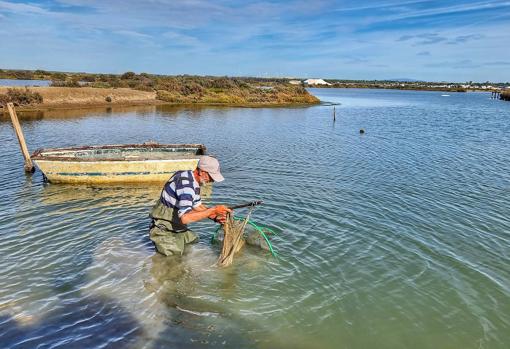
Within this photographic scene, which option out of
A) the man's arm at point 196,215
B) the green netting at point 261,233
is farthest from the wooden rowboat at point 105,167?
the man's arm at point 196,215

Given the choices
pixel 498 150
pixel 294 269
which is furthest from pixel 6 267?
pixel 498 150

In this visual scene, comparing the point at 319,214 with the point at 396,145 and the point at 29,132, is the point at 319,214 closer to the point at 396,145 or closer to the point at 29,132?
the point at 396,145

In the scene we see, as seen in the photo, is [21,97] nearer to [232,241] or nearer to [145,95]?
[145,95]

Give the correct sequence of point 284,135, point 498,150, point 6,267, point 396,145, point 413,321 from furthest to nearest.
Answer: point 284,135, point 396,145, point 498,150, point 6,267, point 413,321

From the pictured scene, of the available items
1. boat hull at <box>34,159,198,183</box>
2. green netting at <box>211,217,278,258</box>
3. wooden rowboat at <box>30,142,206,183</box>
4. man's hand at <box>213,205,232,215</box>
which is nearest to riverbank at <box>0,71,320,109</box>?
wooden rowboat at <box>30,142,206,183</box>

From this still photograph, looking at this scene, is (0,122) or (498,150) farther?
(0,122)

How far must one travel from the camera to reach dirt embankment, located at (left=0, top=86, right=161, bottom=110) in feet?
147

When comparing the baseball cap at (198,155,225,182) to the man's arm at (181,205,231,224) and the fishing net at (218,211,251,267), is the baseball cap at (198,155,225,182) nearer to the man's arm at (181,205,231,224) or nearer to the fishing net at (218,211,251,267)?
the man's arm at (181,205,231,224)

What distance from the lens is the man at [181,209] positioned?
726cm

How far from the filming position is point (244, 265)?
9133 millimetres

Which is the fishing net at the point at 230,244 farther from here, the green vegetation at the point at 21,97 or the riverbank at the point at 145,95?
the green vegetation at the point at 21,97

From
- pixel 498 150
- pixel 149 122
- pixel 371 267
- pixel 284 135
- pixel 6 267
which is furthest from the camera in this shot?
pixel 149 122

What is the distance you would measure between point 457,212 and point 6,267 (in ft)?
42.5

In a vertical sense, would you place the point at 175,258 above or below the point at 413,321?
above
